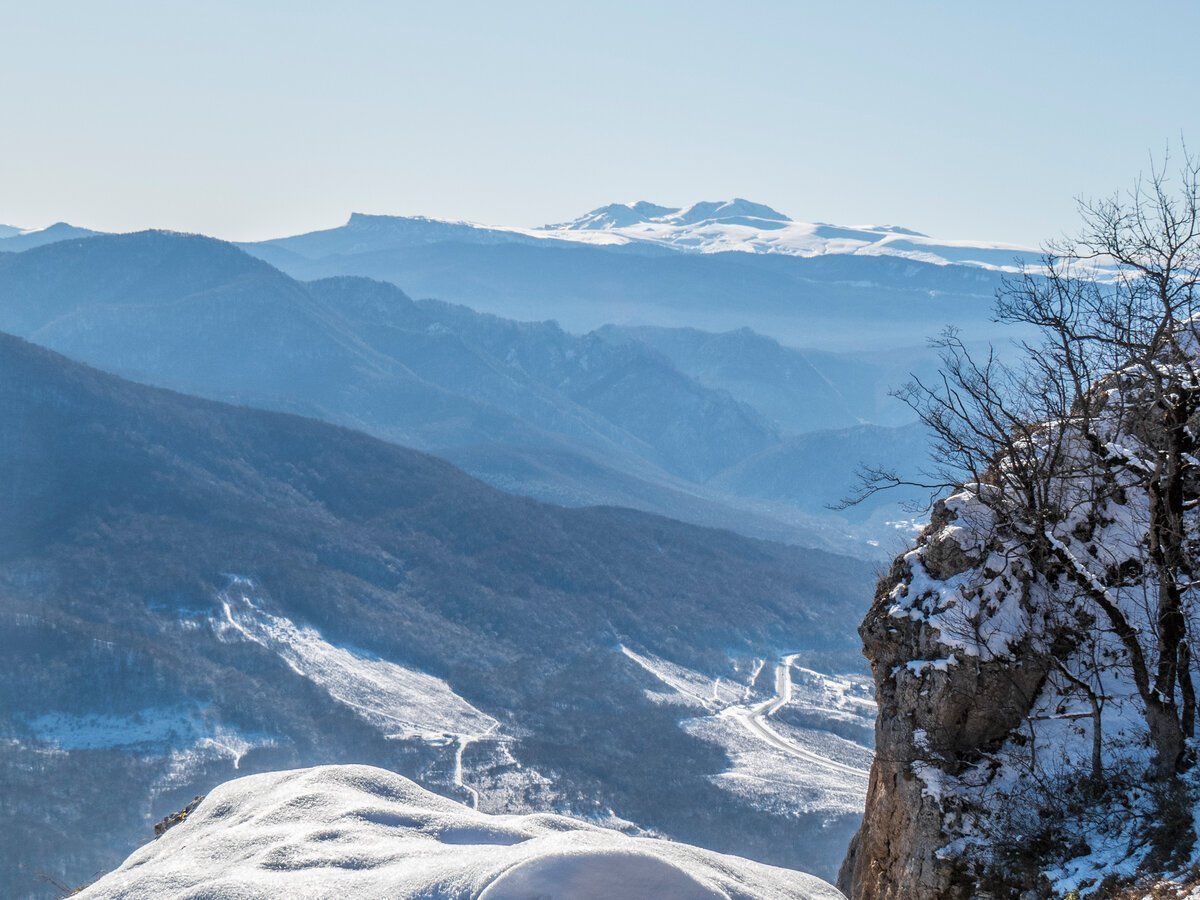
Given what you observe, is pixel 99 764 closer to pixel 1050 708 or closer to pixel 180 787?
pixel 180 787

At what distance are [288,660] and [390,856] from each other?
12797 centimetres

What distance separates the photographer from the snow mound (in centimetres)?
2075

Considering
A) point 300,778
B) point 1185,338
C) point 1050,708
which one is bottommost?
point 300,778

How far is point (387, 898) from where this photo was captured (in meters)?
21.7

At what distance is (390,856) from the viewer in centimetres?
2462

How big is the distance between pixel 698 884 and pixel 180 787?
103675 millimetres

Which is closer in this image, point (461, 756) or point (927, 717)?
point (927, 717)

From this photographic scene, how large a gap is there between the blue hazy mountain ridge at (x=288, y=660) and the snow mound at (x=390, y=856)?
73.4 meters

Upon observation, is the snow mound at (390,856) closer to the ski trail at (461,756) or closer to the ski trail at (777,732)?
the ski trail at (461,756)

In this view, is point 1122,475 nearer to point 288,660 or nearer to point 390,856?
point 390,856

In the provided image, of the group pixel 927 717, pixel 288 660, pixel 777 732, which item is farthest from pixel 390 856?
pixel 288 660

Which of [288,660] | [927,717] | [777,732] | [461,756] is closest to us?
[927,717]

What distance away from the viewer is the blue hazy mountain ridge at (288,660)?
11381cm

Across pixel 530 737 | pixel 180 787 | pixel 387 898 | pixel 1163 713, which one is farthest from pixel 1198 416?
pixel 530 737
